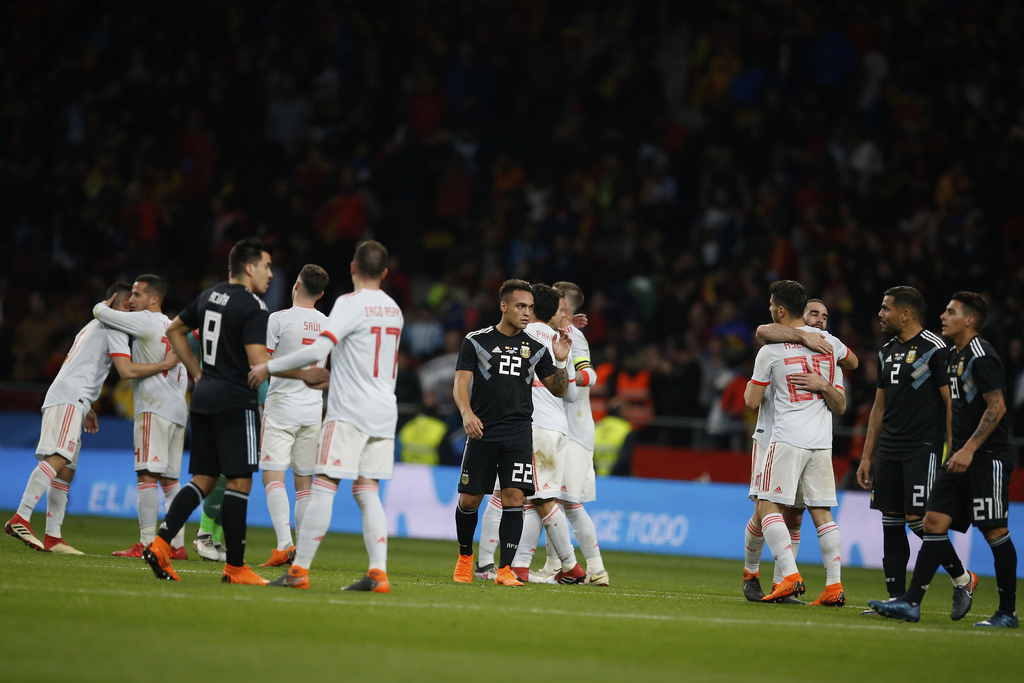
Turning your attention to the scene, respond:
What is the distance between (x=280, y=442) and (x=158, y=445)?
133cm

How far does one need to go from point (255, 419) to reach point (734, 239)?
45.9 ft

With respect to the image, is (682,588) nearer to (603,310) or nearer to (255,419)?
(255,419)

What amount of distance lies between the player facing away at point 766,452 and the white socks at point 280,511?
3.95m

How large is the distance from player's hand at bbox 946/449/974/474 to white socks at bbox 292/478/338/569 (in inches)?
174

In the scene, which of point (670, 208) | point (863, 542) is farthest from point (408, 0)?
point (863, 542)

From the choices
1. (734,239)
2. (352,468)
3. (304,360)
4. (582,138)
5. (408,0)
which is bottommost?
(352,468)

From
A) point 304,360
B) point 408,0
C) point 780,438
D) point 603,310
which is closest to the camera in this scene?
point 304,360

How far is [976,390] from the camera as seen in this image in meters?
8.92

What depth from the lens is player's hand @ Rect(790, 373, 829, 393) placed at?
9.75m

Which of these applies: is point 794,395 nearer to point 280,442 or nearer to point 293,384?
point 293,384

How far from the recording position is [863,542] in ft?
52.5

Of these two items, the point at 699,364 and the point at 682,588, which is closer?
the point at 682,588

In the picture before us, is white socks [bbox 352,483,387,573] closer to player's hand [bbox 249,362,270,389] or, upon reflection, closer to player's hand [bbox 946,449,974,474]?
player's hand [bbox 249,362,270,389]

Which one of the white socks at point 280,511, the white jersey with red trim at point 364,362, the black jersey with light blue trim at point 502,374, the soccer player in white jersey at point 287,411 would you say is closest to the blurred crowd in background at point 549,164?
the black jersey with light blue trim at point 502,374
